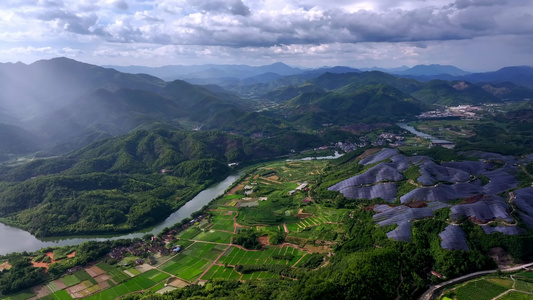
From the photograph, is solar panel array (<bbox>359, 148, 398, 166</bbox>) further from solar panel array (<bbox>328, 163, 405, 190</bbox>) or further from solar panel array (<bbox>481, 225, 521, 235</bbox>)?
solar panel array (<bbox>481, 225, 521, 235</bbox>)

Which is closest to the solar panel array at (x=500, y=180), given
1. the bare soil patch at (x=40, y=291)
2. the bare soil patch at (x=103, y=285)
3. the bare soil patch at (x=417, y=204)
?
the bare soil patch at (x=417, y=204)

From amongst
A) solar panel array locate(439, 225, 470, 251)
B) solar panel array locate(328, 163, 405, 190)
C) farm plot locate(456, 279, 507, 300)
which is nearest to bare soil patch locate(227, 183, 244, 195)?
solar panel array locate(328, 163, 405, 190)

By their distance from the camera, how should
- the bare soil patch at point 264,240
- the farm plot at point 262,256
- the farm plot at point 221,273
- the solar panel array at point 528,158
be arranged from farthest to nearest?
the solar panel array at point 528,158 → the bare soil patch at point 264,240 → the farm plot at point 262,256 → the farm plot at point 221,273

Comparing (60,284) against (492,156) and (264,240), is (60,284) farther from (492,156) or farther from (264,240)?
(492,156)

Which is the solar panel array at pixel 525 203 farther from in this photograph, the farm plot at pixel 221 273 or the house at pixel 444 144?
the house at pixel 444 144

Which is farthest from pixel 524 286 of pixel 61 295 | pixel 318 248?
pixel 61 295

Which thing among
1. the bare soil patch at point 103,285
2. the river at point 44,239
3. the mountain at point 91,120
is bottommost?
the river at point 44,239

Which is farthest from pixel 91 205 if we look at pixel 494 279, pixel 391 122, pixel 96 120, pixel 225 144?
pixel 391 122
